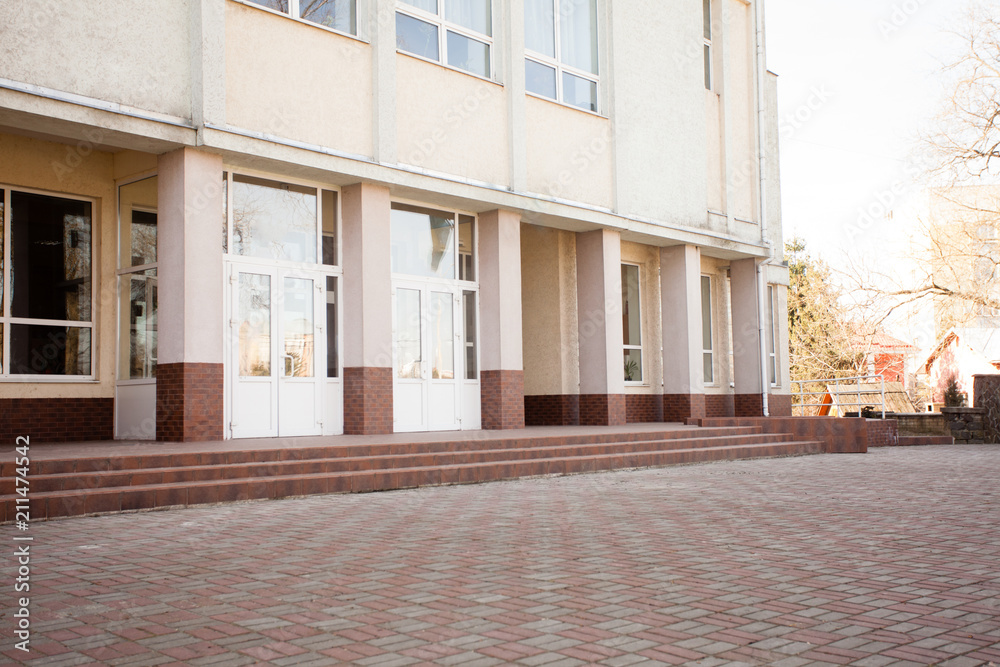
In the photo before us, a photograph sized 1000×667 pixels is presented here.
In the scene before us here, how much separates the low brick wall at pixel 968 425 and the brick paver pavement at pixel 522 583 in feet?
46.7

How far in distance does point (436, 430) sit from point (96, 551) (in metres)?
9.12

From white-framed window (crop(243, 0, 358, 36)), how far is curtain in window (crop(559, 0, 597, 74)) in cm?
513

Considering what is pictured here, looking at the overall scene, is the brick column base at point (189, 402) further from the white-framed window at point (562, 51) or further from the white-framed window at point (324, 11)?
the white-framed window at point (562, 51)

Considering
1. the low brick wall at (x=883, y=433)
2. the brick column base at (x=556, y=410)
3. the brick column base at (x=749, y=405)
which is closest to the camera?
the brick column base at (x=556, y=410)

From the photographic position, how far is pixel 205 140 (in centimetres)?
1132

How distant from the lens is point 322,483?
9531mm

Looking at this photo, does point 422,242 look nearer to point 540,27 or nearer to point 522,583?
point 540,27

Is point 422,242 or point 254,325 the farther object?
point 422,242

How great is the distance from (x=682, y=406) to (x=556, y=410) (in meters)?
3.37

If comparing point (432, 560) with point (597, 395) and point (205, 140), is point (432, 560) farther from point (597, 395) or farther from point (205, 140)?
point (597, 395)

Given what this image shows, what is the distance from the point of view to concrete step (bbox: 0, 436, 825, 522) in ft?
25.4

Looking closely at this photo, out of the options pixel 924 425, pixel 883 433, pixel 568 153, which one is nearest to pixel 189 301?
pixel 568 153

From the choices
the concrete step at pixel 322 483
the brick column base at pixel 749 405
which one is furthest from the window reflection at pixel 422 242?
the brick column base at pixel 749 405

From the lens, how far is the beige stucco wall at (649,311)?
20.3 metres
